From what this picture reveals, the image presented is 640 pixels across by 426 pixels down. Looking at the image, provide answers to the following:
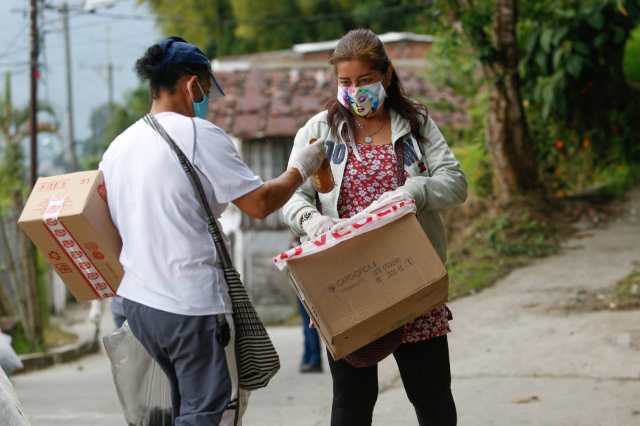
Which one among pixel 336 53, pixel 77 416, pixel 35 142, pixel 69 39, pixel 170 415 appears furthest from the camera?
pixel 69 39

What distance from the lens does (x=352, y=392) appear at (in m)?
3.74

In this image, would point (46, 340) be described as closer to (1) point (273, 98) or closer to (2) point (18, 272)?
(2) point (18, 272)

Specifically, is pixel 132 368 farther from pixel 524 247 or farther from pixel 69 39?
pixel 69 39

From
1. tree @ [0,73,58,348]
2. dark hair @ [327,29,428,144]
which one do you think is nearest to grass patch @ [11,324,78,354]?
tree @ [0,73,58,348]

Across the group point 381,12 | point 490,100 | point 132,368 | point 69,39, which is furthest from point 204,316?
point 69,39

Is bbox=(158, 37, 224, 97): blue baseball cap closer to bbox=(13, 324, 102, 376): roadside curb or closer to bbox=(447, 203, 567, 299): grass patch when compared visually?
bbox=(447, 203, 567, 299): grass patch

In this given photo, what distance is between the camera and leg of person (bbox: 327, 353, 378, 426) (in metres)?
3.73

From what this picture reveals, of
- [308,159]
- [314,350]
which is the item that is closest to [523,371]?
[314,350]

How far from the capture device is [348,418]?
12.3 ft

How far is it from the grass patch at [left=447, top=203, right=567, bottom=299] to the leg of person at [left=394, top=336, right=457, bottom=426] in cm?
578

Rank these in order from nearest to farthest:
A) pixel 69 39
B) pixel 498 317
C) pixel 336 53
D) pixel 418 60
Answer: pixel 336 53, pixel 498 317, pixel 418 60, pixel 69 39

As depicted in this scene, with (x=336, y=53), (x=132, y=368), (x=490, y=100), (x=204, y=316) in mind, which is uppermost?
(x=336, y=53)

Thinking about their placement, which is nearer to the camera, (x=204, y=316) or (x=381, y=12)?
(x=204, y=316)

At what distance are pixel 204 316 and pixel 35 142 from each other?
14803 mm
